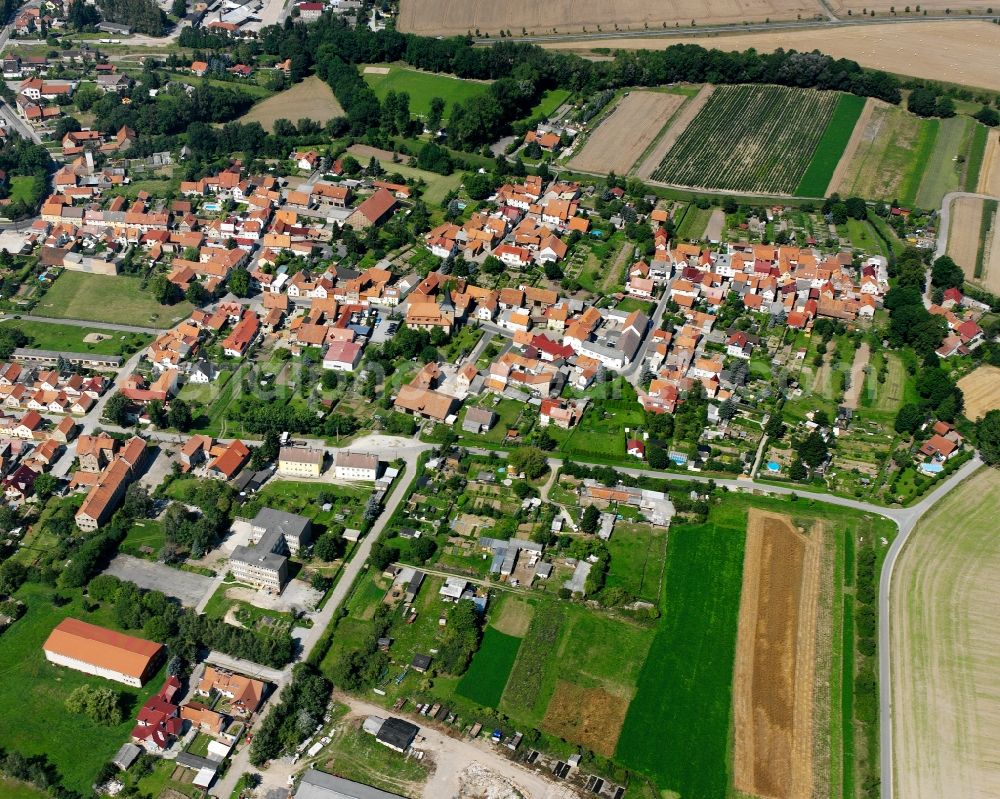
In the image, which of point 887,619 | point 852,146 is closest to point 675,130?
point 852,146

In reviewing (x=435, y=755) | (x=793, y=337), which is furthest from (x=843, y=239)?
(x=435, y=755)

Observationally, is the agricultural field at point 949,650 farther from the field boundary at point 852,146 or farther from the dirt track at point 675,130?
the dirt track at point 675,130

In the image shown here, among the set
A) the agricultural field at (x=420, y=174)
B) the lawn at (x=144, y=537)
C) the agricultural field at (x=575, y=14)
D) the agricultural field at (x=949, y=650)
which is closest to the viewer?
the agricultural field at (x=949, y=650)

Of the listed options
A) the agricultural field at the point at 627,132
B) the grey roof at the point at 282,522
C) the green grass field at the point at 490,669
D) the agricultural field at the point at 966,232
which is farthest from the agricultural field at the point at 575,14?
the green grass field at the point at 490,669

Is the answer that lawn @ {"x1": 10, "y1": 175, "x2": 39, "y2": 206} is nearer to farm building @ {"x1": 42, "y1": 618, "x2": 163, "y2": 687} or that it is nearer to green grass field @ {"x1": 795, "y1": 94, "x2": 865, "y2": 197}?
farm building @ {"x1": 42, "y1": 618, "x2": 163, "y2": 687}

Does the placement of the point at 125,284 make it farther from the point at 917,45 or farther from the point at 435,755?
the point at 917,45

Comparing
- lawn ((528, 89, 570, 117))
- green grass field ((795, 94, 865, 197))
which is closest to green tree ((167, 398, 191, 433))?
lawn ((528, 89, 570, 117))
